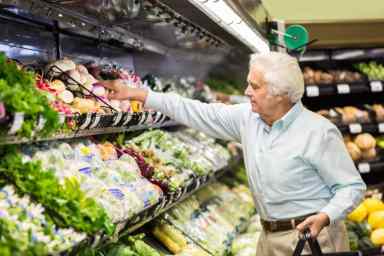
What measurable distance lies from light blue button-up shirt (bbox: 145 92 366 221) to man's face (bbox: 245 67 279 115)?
0.35 feet

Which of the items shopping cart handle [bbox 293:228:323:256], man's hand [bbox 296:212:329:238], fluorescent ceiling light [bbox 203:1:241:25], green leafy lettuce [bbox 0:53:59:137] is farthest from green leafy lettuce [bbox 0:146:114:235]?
fluorescent ceiling light [bbox 203:1:241:25]

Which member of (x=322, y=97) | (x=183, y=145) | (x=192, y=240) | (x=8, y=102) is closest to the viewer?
(x=8, y=102)

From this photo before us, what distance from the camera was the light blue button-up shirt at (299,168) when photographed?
3174 millimetres

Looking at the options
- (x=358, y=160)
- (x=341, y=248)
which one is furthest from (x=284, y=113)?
(x=358, y=160)

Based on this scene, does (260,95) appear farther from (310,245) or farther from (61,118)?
(61,118)

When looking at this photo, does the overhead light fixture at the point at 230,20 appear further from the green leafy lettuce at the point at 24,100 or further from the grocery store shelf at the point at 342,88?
the grocery store shelf at the point at 342,88

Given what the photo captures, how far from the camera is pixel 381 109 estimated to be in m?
7.25

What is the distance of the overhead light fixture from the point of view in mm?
3358

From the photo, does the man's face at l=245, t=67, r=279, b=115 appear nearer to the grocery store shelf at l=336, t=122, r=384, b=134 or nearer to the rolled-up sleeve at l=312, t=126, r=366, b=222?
the rolled-up sleeve at l=312, t=126, r=366, b=222

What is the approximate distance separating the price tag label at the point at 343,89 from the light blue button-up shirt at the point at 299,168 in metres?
3.72

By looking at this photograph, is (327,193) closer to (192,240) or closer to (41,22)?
(192,240)

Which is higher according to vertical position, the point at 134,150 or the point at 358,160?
the point at 134,150

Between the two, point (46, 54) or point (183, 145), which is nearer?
point (46, 54)

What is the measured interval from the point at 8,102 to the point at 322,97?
5973 mm
